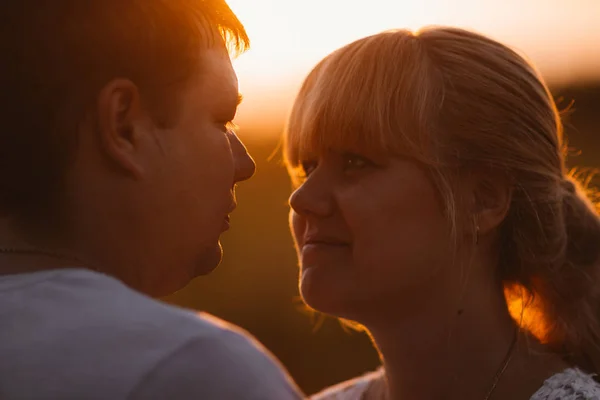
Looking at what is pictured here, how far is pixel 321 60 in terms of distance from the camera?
9.66ft

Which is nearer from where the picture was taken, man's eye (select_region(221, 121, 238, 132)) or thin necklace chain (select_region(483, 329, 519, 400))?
man's eye (select_region(221, 121, 238, 132))

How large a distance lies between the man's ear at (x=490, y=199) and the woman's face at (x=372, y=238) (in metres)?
0.15

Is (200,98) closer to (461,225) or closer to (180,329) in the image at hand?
(180,329)

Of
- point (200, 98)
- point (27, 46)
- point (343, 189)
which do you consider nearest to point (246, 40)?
point (200, 98)

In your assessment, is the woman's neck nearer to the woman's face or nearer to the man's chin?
the woman's face

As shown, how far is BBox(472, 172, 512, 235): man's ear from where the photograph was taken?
9.11ft

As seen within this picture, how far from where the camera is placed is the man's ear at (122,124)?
1557mm

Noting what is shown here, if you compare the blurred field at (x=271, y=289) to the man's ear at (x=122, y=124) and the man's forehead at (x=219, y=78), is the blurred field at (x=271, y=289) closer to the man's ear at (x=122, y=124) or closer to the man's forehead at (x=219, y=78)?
the man's forehead at (x=219, y=78)

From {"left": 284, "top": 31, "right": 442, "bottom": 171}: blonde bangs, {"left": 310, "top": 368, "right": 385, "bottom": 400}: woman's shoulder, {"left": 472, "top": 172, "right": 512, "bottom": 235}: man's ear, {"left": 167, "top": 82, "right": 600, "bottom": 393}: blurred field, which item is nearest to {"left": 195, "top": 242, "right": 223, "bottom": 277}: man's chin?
{"left": 284, "top": 31, "right": 442, "bottom": 171}: blonde bangs

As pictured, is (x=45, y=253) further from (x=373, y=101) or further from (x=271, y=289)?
(x=271, y=289)

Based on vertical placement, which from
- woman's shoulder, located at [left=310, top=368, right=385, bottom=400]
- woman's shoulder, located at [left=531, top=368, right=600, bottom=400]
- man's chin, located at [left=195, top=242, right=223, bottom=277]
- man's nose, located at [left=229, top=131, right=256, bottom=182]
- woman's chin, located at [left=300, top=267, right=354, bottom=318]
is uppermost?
man's nose, located at [left=229, top=131, right=256, bottom=182]

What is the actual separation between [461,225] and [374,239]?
12.1 inches

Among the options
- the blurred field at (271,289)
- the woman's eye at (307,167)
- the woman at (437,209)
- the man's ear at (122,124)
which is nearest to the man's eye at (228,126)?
the man's ear at (122,124)

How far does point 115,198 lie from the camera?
5.19ft
